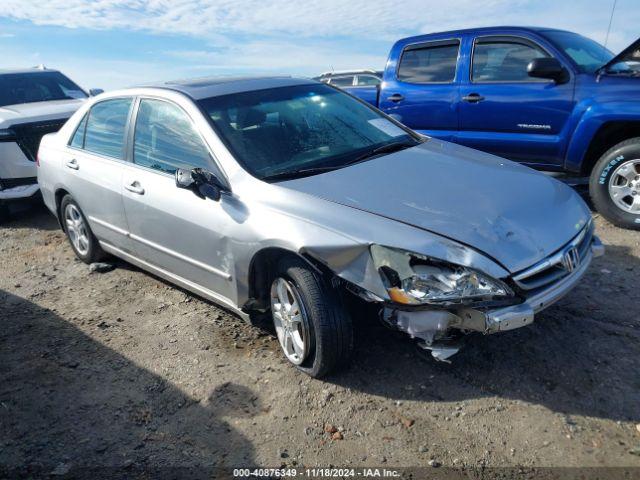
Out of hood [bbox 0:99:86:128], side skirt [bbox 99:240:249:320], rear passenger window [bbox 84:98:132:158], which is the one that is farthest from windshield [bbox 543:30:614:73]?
hood [bbox 0:99:86:128]

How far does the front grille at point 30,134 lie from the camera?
22.1 feet

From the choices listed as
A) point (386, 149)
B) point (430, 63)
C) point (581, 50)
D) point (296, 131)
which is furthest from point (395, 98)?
point (296, 131)

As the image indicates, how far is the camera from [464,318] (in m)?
2.62

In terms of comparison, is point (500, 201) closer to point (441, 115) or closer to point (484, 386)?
point (484, 386)

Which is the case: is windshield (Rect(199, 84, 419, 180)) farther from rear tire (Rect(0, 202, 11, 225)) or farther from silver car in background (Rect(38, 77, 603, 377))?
rear tire (Rect(0, 202, 11, 225))

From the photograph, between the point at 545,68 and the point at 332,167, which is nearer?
the point at 332,167

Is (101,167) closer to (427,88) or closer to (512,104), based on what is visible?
(427,88)

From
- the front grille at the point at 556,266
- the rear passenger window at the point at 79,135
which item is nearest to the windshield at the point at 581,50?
the front grille at the point at 556,266

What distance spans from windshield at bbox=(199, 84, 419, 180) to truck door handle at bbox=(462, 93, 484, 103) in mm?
2045

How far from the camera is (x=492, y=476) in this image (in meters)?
2.41

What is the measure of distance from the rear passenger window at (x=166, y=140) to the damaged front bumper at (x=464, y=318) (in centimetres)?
161

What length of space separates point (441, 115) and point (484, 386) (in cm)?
397

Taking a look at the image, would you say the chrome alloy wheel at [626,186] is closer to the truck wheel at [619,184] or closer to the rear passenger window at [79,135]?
the truck wheel at [619,184]

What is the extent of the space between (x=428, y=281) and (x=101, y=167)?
118 inches
